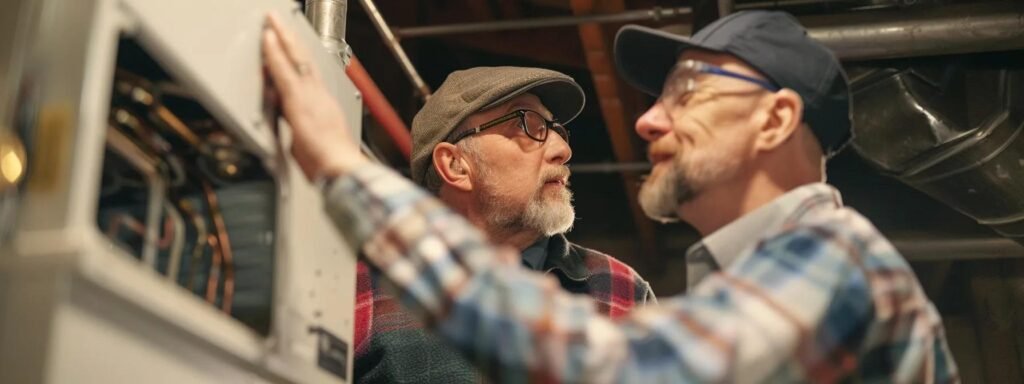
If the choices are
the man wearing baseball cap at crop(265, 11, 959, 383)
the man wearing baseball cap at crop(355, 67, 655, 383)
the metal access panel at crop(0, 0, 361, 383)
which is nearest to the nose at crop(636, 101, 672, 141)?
the man wearing baseball cap at crop(265, 11, 959, 383)

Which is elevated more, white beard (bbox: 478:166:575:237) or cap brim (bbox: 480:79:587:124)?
cap brim (bbox: 480:79:587:124)

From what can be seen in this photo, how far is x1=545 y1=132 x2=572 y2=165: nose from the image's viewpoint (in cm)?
213

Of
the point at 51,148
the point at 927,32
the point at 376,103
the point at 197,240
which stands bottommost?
the point at 927,32

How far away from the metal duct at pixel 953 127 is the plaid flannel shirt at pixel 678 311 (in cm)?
175

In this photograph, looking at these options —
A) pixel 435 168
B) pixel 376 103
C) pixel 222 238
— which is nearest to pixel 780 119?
pixel 222 238

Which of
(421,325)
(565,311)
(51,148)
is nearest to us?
(51,148)

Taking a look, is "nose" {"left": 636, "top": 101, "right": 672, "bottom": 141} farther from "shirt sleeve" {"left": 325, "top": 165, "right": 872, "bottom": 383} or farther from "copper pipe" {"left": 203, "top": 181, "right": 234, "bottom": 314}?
"copper pipe" {"left": 203, "top": 181, "right": 234, "bottom": 314}

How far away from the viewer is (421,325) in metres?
1.86

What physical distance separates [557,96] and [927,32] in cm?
100

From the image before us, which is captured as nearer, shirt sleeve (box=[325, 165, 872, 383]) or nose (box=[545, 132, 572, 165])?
shirt sleeve (box=[325, 165, 872, 383])

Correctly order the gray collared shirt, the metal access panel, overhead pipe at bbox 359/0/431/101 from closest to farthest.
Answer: the metal access panel, the gray collared shirt, overhead pipe at bbox 359/0/431/101

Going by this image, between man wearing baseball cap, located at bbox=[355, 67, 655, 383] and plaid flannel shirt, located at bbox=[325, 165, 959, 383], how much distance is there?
877 millimetres

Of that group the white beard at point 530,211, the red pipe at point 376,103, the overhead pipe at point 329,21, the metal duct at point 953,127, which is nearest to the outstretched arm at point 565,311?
the overhead pipe at point 329,21

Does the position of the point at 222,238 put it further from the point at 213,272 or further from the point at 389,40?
the point at 389,40
